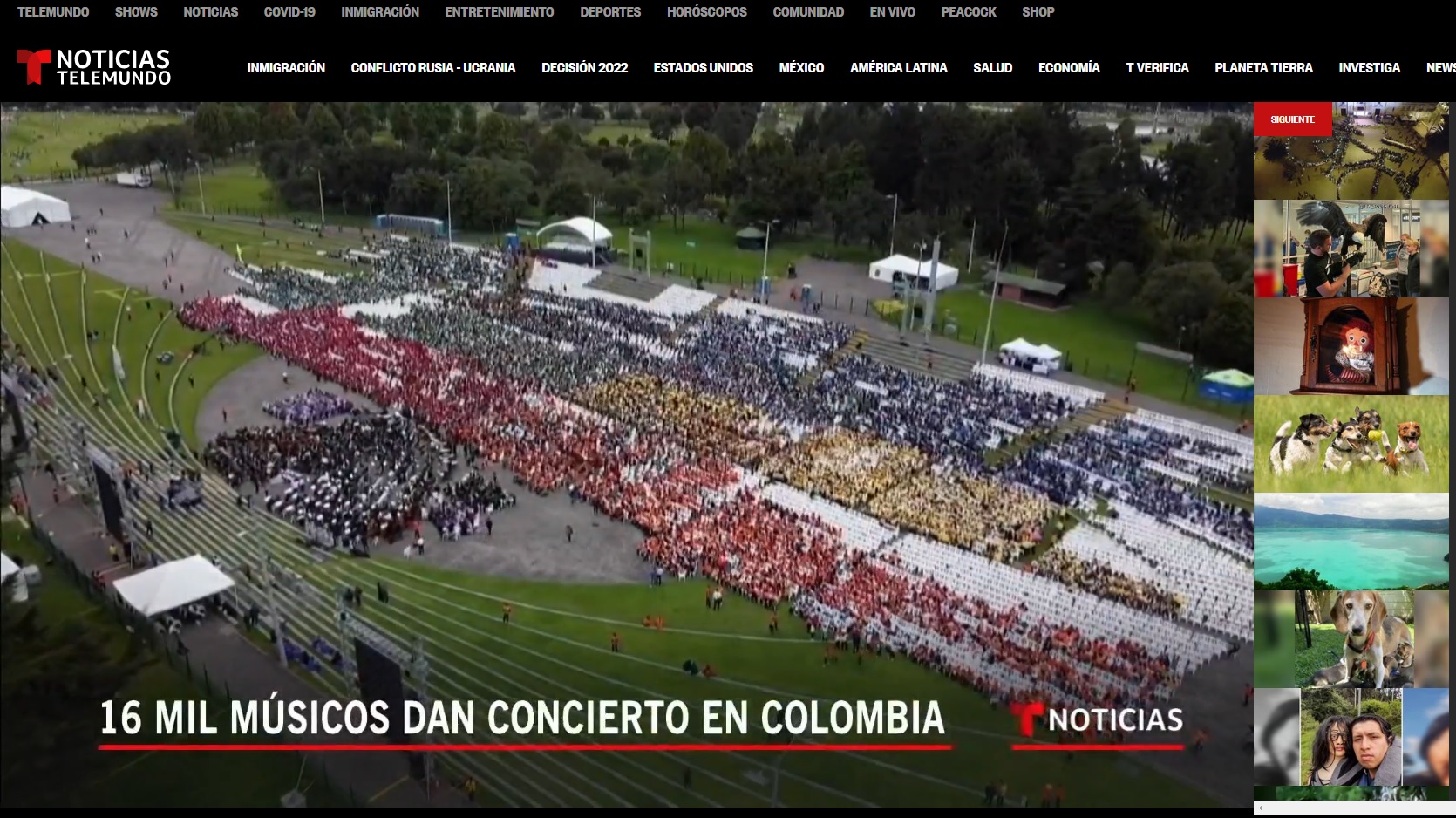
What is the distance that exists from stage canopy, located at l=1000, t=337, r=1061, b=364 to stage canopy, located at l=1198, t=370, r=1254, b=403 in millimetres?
6268

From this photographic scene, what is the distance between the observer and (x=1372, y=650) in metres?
15.1

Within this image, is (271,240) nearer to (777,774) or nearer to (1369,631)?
(777,774)

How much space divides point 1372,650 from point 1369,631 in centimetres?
27

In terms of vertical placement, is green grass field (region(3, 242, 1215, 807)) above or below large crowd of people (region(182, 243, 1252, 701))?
below

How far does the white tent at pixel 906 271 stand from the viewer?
58312mm

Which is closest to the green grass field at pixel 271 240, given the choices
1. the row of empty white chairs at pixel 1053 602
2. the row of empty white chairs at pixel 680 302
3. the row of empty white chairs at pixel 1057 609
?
the row of empty white chairs at pixel 680 302

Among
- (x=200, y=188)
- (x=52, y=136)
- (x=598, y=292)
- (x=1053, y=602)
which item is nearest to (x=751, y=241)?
(x=598, y=292)

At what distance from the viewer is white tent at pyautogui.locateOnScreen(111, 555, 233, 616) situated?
24719 millimetres

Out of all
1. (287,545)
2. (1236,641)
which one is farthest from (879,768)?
(287,545)

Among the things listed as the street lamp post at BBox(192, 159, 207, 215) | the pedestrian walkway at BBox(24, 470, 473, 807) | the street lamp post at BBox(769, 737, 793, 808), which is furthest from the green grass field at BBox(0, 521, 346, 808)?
the street lamp post at BBox(192, 159, 207, 215)

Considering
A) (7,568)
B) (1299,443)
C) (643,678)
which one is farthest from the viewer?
(7,568)

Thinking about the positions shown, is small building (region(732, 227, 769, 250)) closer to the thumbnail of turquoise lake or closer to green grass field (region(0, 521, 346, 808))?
green grass field (region(0, 521, 346, 808))
